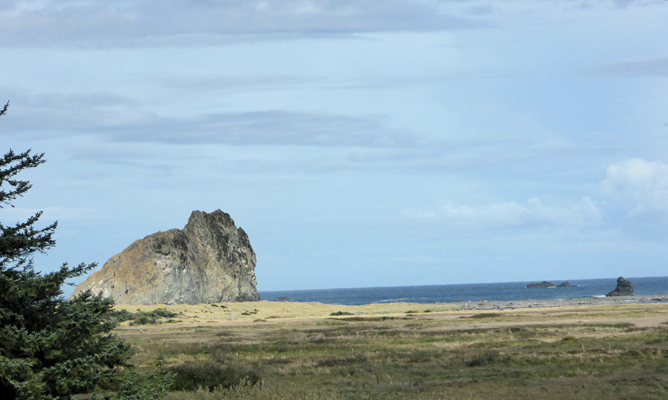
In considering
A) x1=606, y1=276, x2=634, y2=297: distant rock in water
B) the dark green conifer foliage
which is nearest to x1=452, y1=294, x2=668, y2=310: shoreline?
x1=606, y1=276, x2=634, y2=297: distant rock in water

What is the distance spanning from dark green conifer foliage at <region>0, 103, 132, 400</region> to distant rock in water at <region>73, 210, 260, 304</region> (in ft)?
237

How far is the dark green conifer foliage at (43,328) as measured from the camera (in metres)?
11.2

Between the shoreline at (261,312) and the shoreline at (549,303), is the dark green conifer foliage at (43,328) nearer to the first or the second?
the shoreline at (261,312)

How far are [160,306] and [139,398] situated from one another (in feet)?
241

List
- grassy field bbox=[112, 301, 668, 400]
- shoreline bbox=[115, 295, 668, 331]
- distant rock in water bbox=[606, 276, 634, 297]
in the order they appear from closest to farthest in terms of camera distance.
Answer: grassy field bbox=[112, 301, 668, 400] < shoreline bbox=[115, 295, 668, 331] < distant rock in water bbox=[606, 276, 634, 297]

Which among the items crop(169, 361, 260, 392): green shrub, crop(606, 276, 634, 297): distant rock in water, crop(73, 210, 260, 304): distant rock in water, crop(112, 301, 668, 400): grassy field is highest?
crop(73, 210, 260, 304): distant rock in water

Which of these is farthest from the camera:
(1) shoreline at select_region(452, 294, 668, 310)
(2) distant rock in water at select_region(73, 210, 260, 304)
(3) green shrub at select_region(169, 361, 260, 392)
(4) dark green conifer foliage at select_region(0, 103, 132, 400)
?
(1) shoreline at select_region(452, 294, 668, 310)

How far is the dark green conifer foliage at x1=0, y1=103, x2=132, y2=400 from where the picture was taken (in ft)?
36.8

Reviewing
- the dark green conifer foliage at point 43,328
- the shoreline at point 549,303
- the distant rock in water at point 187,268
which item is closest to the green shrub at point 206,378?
the dark green conifer foliage at point 43,328

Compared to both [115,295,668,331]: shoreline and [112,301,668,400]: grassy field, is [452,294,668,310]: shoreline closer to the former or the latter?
[115,295,668,331]: shoreline

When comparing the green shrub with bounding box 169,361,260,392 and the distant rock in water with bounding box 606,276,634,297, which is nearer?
the green shrub with bounding box 169,361,260,392

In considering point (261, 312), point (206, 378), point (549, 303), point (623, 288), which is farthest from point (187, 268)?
point (623, 288)

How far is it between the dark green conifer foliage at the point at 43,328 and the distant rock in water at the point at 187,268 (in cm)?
7211

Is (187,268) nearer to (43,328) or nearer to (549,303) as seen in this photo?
(549,303)
